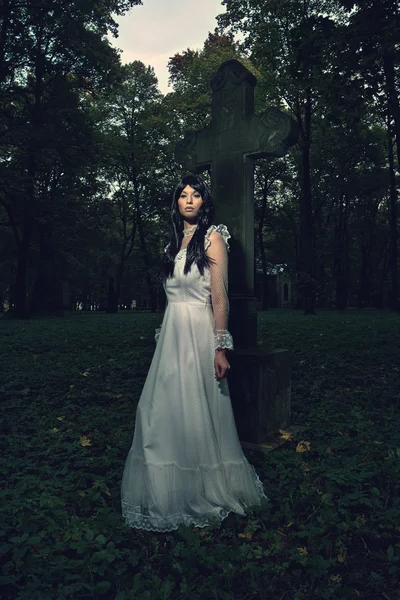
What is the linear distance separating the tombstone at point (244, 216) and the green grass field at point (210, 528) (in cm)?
40

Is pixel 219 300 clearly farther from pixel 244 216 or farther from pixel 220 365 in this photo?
pixel 244 216

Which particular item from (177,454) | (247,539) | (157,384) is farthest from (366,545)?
(157,384)

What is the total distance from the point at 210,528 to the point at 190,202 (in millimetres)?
2190

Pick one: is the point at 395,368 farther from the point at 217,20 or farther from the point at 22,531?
the point at 217,20

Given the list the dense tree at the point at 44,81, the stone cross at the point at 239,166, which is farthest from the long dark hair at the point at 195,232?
the dense tree at the point at 44,81

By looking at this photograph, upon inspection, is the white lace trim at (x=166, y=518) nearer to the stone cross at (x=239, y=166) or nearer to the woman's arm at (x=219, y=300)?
the woman's arm at (x=219, y=300)

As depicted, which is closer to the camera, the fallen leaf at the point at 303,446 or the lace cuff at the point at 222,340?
the lace cuff at the point at 222,340

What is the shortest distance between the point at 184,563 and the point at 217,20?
24.6 meters

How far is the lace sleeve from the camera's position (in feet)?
10.8

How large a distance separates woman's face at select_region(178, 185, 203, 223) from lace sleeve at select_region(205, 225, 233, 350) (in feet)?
0.77

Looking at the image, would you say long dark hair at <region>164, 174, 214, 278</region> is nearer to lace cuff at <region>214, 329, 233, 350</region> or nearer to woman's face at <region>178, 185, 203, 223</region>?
woman's face at <region>178, 185, 203, 223</region>

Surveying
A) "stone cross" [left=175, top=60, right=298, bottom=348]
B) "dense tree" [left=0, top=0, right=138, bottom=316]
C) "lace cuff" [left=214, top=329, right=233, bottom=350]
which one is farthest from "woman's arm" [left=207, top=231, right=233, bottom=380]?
"dense tree" [left=0, top=0, right=138, bottom=316]

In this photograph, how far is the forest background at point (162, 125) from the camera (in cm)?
716

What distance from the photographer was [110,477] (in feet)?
12.5
